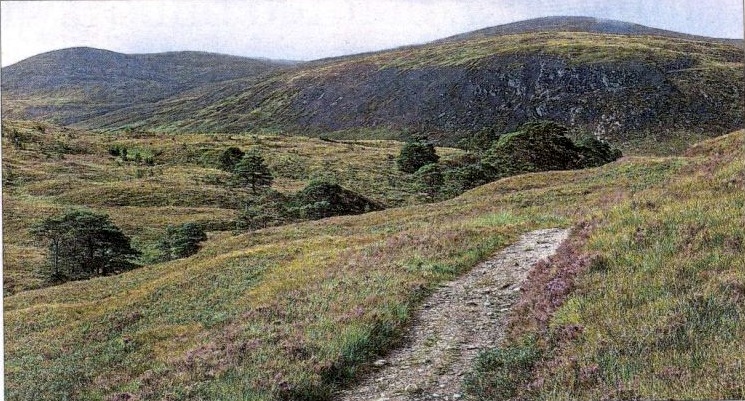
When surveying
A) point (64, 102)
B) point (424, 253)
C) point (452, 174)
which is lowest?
point (452, 174)

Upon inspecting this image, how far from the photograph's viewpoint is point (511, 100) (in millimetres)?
51969

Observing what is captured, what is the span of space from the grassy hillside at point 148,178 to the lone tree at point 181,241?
111cm

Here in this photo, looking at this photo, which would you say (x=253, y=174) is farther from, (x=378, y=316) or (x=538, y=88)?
(x=378, y=316)

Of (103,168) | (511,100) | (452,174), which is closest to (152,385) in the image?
(452,174)

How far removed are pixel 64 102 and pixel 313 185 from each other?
63.3 ft

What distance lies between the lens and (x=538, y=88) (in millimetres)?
57094

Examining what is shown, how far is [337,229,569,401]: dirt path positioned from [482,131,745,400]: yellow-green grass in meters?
0.84

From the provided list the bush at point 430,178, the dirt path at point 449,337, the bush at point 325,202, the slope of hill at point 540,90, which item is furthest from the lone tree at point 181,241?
the dirt path at point 449,337

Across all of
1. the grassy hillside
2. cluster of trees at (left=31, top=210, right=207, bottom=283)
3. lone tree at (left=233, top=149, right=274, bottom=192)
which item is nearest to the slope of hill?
the grassy hillside

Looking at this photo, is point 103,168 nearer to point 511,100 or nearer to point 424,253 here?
point 511,100

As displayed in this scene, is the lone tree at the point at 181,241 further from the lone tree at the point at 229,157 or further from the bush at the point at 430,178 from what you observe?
the lone tree at the point at 229,157

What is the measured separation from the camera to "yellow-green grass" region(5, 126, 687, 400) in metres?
8.90

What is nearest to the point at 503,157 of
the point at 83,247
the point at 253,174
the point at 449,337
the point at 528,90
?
the point at 528,90

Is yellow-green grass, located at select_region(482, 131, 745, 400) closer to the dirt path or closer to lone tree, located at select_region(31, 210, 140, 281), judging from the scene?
the dirt path
